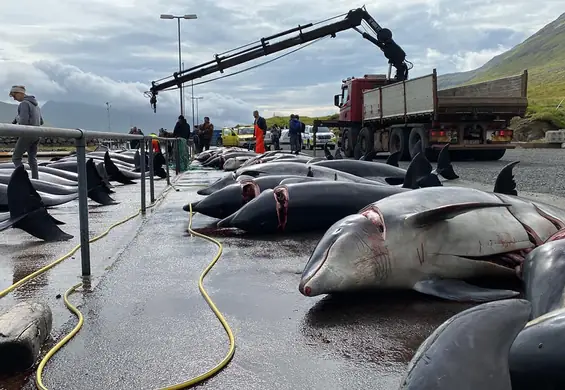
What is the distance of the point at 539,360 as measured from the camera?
5.74ft

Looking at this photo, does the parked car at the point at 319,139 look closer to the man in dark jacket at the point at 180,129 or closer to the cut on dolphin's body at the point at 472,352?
the man in dark jacket at the point at 180,129

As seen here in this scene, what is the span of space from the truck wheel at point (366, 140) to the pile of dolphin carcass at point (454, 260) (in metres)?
16.7

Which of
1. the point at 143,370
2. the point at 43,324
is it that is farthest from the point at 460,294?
the point at 43,324

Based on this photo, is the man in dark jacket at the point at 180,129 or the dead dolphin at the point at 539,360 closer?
the dead dolphin at the point at 539,360

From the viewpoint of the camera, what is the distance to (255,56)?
2642cm

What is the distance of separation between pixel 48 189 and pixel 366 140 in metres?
15.1

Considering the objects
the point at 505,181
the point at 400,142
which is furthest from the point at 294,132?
the point at 505,181

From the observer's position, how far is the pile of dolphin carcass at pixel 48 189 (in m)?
5.40

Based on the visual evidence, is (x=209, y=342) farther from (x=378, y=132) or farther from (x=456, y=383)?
(x=378, y=132)

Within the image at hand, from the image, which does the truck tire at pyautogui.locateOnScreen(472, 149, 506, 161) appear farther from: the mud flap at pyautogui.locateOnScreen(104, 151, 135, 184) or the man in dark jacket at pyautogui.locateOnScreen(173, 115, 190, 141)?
the man in dark jacket at pyautogui.locateOnScreen(173, 115, 190, 141)

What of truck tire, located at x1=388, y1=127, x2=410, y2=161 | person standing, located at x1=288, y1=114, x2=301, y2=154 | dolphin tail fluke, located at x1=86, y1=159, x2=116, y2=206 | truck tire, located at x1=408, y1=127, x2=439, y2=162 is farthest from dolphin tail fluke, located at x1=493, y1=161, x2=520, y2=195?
person standing, located at x1=288, y1=114, x2=301, y2=154

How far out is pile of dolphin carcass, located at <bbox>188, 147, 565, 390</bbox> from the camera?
5.48ft

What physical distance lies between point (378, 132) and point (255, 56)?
7.58 meters

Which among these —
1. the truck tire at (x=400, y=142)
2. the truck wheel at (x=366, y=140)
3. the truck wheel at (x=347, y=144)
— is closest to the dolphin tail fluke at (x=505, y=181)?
the truck tire at (x=400, y=142)
